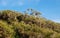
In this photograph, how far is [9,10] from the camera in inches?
1342

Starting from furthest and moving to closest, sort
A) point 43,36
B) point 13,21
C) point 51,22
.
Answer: point 51,22
point 13,21
point 43,36

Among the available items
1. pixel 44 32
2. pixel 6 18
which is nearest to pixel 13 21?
pixel 6 18

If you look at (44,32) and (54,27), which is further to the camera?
(54,27)

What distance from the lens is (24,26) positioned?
28.2 meters

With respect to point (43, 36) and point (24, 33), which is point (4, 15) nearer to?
point (24, 33)

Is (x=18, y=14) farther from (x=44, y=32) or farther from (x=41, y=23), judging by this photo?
(x=44, y=32)

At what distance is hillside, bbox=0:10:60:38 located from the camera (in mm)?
26391

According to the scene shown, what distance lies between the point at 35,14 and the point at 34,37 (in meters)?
7.53

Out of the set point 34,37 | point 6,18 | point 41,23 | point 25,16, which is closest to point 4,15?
point 6,18

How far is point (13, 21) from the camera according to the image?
1209 inches

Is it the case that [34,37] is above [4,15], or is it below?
below

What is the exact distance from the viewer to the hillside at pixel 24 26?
26391 mm

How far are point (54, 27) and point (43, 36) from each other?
19.4ft

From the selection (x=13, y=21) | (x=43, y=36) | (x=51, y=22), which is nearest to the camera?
(x=43, y=36)
